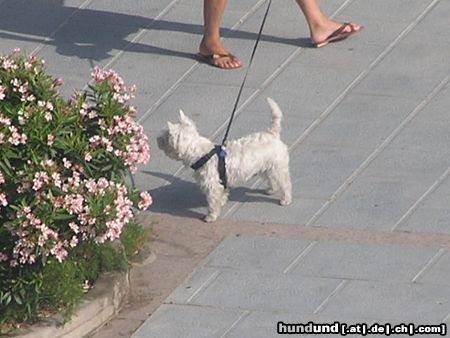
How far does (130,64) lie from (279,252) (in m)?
3.21

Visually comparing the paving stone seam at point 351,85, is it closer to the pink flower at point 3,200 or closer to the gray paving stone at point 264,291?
the gray paving stone at point 264,291

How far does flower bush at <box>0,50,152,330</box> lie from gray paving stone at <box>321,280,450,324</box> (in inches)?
54.5

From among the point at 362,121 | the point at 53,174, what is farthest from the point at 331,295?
the point at 362,121

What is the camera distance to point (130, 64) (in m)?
12.4

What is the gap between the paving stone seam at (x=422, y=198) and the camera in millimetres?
10003

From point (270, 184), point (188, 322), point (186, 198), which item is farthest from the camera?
point (186, 198)

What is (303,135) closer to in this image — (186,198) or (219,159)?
(186,198)

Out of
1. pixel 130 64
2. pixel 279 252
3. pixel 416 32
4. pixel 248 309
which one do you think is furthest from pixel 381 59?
pixel 248 309

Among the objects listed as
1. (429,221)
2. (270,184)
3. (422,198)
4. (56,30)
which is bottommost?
(429,221)

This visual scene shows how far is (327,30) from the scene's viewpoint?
12305 mm

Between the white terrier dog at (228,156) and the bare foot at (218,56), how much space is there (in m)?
2.02

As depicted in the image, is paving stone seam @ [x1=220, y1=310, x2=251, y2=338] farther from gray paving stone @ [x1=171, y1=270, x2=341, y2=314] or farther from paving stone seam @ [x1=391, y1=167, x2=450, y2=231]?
paving stone seam @ [x1=391, y1=167, x2=450, y2=231]

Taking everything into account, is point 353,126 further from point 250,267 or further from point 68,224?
point 68,224

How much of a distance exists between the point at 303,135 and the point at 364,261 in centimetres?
189
